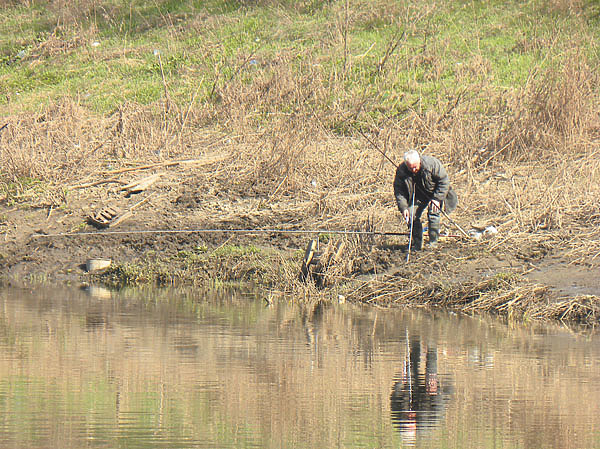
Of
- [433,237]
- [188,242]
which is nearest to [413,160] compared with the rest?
[433,237]

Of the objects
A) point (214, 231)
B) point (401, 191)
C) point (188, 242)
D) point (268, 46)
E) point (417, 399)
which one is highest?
point (268, 46)

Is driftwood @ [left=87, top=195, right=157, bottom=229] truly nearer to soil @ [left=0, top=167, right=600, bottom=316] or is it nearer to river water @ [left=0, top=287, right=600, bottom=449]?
soil @ [left=0, top=167, right=600, bottom=316]

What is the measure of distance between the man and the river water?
156 cm

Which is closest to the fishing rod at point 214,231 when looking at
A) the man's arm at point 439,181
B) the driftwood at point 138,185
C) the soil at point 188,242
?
the soil at point 188,242

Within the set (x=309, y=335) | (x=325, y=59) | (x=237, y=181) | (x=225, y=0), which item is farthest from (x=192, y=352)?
(x=225, y=0)

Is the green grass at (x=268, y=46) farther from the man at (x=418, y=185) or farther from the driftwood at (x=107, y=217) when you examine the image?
the man at (x=418, y=185)

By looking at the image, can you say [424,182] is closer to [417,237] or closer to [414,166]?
[414,166]

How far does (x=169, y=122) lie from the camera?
1955cm

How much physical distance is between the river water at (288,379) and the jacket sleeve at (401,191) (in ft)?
4.83

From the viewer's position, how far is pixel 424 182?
43.5 ft

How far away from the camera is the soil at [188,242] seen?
13266 mm

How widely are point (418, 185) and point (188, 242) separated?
3885mm

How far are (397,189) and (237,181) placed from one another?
4.61 meters

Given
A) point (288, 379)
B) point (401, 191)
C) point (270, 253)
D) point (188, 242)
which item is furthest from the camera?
point (188, 242)
